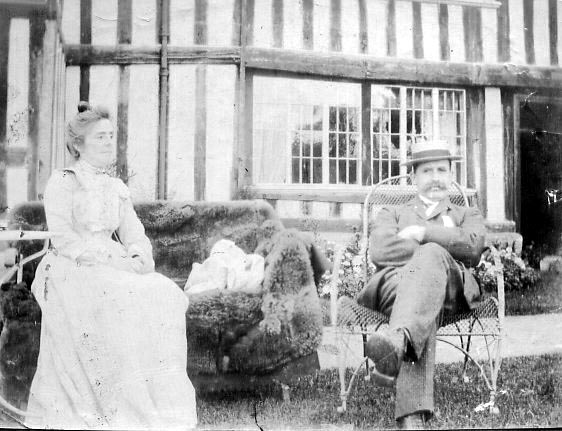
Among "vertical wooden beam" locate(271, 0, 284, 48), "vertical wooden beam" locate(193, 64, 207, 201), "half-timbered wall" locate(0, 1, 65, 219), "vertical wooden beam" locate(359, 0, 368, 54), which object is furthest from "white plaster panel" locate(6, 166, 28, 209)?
"vertical wooden beam" locate(359, 0, 368, 54)

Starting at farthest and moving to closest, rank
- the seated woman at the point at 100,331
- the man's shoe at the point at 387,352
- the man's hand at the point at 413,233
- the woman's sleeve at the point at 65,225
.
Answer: the man's hand at the point at 413,233 < the woman's sleeve at the point at 65,225 < the seated woman at the point at 100,331 < the man's shoe at the point at 387,352

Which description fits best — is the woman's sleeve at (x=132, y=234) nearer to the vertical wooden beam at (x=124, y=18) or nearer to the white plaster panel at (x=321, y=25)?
the vertical wooden beam at (x=124, y=18)

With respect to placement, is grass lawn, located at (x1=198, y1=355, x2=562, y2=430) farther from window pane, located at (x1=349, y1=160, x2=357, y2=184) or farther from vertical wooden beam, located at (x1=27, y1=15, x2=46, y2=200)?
vertical wooden beam, located at (x1=27, y1=15, x2=46, y2=200)

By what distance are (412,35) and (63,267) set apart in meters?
2.62

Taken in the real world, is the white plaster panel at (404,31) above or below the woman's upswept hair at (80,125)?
above

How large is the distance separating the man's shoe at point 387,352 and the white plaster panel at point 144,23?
2330mm

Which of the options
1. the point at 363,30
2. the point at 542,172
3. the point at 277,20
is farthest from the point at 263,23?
the point at 542,172

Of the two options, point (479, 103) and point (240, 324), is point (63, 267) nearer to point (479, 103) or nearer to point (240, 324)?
point (240, 324)

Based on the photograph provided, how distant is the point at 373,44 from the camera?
13.7 feet

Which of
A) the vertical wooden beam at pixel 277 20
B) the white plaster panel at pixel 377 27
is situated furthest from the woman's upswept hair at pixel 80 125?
the white plaster panel at pixel 377 27

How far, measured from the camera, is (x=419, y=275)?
353 centimetres

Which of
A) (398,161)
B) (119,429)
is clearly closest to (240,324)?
(119,429)

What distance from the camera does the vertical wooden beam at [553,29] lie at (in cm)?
414

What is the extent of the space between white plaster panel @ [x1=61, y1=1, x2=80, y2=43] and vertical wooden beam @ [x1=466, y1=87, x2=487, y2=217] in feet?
8.40
